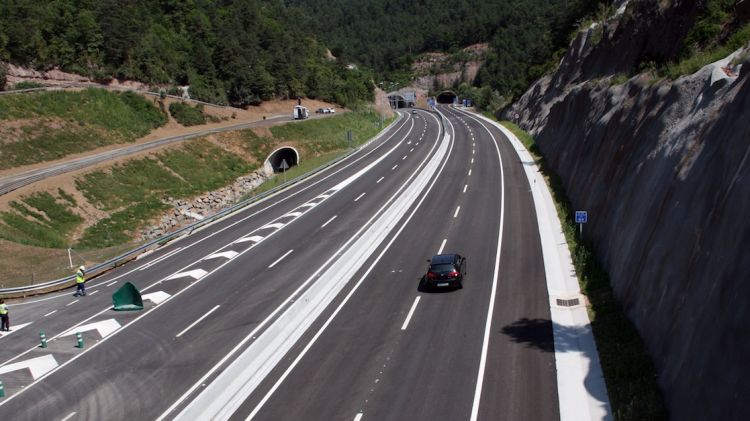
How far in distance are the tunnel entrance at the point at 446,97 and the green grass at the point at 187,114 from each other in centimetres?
11081

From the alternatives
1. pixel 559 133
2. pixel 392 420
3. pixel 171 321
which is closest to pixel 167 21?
pixel 559 133

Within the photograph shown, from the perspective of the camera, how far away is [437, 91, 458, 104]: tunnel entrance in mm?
180000

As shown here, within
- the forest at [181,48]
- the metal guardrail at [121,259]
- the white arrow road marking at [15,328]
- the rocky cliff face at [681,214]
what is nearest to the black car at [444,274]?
the rocky cliff face at [681,214]

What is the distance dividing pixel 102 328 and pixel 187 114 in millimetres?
60752

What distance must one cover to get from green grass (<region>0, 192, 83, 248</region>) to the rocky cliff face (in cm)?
3378

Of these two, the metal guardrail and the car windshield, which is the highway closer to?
the metal guardrail

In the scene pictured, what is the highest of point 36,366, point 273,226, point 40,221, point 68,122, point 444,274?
point 68,122

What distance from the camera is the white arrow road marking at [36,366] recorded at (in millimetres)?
18828

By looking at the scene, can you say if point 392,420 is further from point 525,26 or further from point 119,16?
point 525,26

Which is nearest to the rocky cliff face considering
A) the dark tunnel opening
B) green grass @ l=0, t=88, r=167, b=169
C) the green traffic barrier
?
the green traffic barrier

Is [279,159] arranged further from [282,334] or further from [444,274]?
[282,334]

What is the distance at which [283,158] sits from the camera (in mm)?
73000

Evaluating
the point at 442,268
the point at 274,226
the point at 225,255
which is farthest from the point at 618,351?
the point at 274,226

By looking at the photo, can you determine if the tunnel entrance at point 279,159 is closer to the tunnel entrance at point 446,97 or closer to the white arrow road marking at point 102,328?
the white arrow road marking at point 102,328
